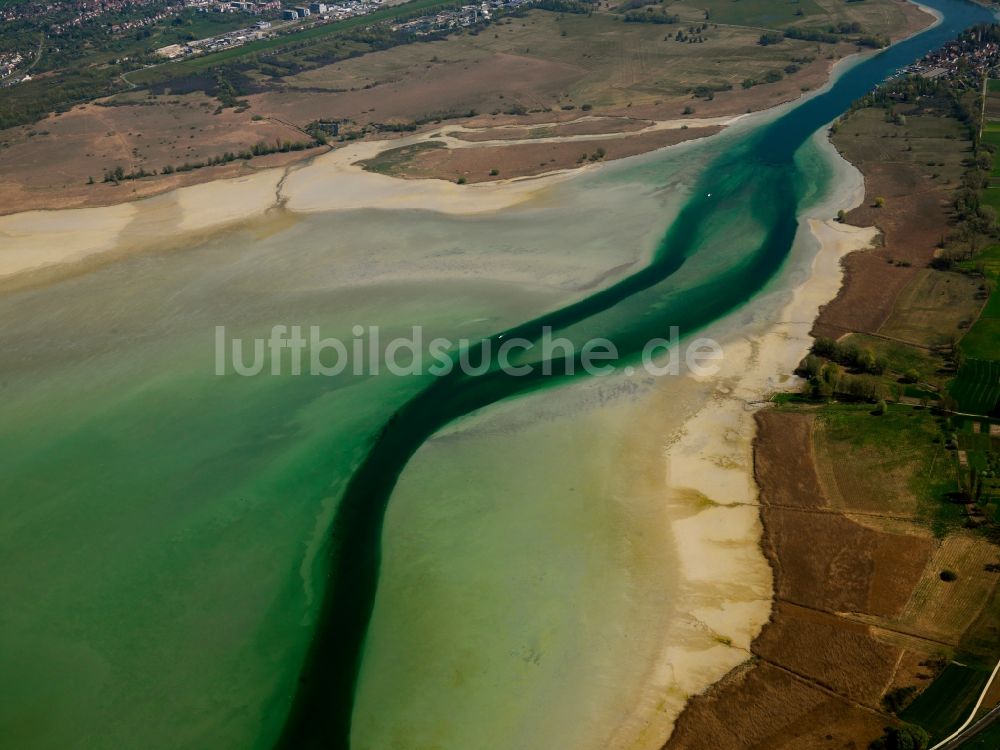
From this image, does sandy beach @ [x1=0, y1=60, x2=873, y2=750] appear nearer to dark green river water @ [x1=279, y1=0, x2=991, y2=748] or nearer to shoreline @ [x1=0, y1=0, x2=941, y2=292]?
shoreline @ [x1=0, y1=0, x2=941, y2=292]

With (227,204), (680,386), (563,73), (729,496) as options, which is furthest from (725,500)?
(563,73)

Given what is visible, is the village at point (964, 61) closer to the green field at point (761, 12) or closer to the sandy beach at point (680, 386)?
the green field at point (761, 12)

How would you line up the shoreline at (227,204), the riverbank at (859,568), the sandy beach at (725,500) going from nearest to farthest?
the riverbank at (859,568)
the sandy beach at (725,500)
the shoreline at (227,204)

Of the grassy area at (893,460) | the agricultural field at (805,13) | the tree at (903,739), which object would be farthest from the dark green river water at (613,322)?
the agricultural field at (805,13)

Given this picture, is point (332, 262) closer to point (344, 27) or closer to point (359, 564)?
point (359, 564)

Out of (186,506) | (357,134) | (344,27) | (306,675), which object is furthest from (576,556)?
(344,27)

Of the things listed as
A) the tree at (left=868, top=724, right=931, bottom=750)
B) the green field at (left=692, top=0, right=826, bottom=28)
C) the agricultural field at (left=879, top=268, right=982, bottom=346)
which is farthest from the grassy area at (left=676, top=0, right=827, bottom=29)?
the tree at (left=868, top=724, right=931, bottom=750)
